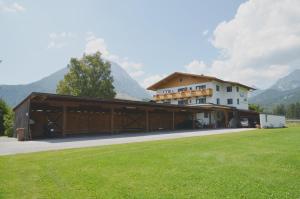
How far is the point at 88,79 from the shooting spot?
166 ft

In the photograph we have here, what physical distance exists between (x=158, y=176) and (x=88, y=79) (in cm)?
4596

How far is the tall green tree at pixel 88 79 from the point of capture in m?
49.5

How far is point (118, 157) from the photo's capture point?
941 centimetres

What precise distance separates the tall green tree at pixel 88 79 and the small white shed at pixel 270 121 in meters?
26.8

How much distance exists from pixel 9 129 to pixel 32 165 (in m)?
22.7

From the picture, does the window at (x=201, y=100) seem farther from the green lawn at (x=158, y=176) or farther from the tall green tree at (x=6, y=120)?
the green lawn at (x=158, y=176)

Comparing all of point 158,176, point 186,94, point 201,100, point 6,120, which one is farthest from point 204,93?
point 158,176

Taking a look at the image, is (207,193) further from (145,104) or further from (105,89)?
(105,89)

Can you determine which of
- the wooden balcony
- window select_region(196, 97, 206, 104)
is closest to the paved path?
the wooden balcony

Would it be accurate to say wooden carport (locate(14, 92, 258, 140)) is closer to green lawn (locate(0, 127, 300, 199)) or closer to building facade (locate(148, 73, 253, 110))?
building facade (locate(148, 73, 253, 110))

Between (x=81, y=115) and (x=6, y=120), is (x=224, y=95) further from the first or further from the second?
(x=6, y=120)

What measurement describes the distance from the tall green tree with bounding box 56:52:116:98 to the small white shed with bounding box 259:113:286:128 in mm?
26814

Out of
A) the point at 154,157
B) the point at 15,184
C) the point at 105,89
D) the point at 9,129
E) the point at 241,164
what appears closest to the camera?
the point at 15,184

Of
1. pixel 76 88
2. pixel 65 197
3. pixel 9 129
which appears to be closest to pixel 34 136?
pixel 9 129
